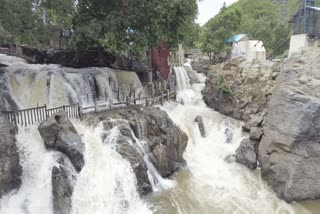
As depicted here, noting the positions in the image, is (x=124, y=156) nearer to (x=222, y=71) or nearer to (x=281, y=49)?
(x=222, y=71)

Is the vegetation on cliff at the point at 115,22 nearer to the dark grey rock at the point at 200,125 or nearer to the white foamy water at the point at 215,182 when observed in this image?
the white foamy water at the point at 215,182

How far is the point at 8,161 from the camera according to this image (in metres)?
9.72

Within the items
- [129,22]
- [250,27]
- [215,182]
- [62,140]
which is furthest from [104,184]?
[250,27]

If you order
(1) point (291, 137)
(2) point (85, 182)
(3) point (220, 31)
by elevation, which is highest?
(3) point (220, 31)

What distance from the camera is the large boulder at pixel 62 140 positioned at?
10.5m

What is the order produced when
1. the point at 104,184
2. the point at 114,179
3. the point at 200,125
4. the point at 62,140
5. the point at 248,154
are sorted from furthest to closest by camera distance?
the point at 200,125 → the point at 248,154 → the point at 114,179 → the point at 104,184 → the point at 62,140

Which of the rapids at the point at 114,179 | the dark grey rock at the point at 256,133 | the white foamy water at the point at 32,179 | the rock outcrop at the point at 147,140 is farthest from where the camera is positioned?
the dark grey rock at the point at 256,133

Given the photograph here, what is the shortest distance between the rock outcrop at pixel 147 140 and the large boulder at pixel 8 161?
11.2 feet

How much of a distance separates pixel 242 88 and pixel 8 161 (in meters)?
16.1

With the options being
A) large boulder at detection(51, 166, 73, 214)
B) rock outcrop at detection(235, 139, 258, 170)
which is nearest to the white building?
rock outcrop at detection(235, 139, 258, 170)

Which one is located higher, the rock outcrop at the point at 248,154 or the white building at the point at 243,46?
the white building at the point at 243,46

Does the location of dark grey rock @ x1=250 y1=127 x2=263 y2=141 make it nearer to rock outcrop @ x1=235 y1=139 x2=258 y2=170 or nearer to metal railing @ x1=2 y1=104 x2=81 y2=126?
rock outcrop @ x1=235 y1=139 x2=258 y2=170

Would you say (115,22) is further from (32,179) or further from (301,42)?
(301,42)

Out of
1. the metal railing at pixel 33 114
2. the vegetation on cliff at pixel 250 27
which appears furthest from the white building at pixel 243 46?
the metal railing at pixel 33 114
